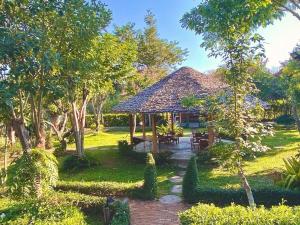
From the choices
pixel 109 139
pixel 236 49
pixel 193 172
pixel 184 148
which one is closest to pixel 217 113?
pixel 236 49

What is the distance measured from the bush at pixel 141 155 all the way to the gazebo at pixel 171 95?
2.55 ft

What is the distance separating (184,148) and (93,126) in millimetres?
19829

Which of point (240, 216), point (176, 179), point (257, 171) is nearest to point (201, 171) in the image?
point (176, 179)

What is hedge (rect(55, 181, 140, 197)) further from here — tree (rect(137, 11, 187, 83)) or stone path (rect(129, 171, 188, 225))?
tree (rect(137, 11, 187, 83))

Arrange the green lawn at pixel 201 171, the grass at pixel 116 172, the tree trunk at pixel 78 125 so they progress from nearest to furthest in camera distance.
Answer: the green lawn at pixel 201 171 → the grass at pixel 116 172 → the tree trunk at pixel 78 125

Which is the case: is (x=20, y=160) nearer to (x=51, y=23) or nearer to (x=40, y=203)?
(x=40, y=203)

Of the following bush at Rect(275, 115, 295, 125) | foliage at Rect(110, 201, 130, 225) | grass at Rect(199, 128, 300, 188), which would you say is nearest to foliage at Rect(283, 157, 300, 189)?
grass at Rect(199, 128, 300, 188)

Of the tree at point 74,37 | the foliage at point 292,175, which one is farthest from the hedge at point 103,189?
the foliage at point 292,175

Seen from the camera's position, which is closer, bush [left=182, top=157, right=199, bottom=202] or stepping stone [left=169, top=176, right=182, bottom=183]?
bush [left=182, top=157, right=199, bottom=202]

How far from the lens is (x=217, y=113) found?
8.30 meters

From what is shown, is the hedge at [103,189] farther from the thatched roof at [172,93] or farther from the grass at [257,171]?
the thatched roof at [172,93]

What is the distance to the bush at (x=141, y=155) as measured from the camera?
1766 cm

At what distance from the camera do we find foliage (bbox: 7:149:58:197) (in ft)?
32.4

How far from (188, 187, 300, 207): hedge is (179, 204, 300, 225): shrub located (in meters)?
3.23
